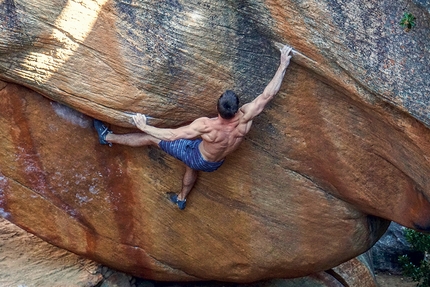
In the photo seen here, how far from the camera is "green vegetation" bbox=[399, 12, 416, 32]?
516 centimetres

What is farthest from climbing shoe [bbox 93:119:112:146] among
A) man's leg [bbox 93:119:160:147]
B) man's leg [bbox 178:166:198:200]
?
man's leg [bbox 178:166:198:200]

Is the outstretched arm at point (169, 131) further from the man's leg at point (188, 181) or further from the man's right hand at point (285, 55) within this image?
the man's right hand at point (285, 55)

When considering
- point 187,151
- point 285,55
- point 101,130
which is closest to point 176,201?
point 187,151

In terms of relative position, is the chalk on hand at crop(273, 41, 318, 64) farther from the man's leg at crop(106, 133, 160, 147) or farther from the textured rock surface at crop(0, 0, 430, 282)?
the man's leg at crop(106, 133, 160, 147)

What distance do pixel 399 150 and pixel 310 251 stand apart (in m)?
1.69

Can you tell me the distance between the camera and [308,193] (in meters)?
6.50

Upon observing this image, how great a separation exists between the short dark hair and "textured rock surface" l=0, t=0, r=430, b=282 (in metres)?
0.32

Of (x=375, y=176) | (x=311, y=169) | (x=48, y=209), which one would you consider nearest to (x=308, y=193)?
(x=311, y=169)

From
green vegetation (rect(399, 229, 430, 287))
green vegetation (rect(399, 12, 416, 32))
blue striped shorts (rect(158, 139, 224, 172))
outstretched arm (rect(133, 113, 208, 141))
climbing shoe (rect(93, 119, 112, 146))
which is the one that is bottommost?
green vegetation (rect(399, 229, 430, 287))

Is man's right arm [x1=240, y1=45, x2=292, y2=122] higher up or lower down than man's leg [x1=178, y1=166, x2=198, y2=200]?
higher up

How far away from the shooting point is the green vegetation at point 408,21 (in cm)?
516

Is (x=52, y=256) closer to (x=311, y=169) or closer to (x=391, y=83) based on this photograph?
(x=311, y=169)

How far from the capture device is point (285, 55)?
5617 millimetres

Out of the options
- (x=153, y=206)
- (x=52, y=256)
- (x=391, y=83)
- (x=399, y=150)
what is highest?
(x=391, y=83)
